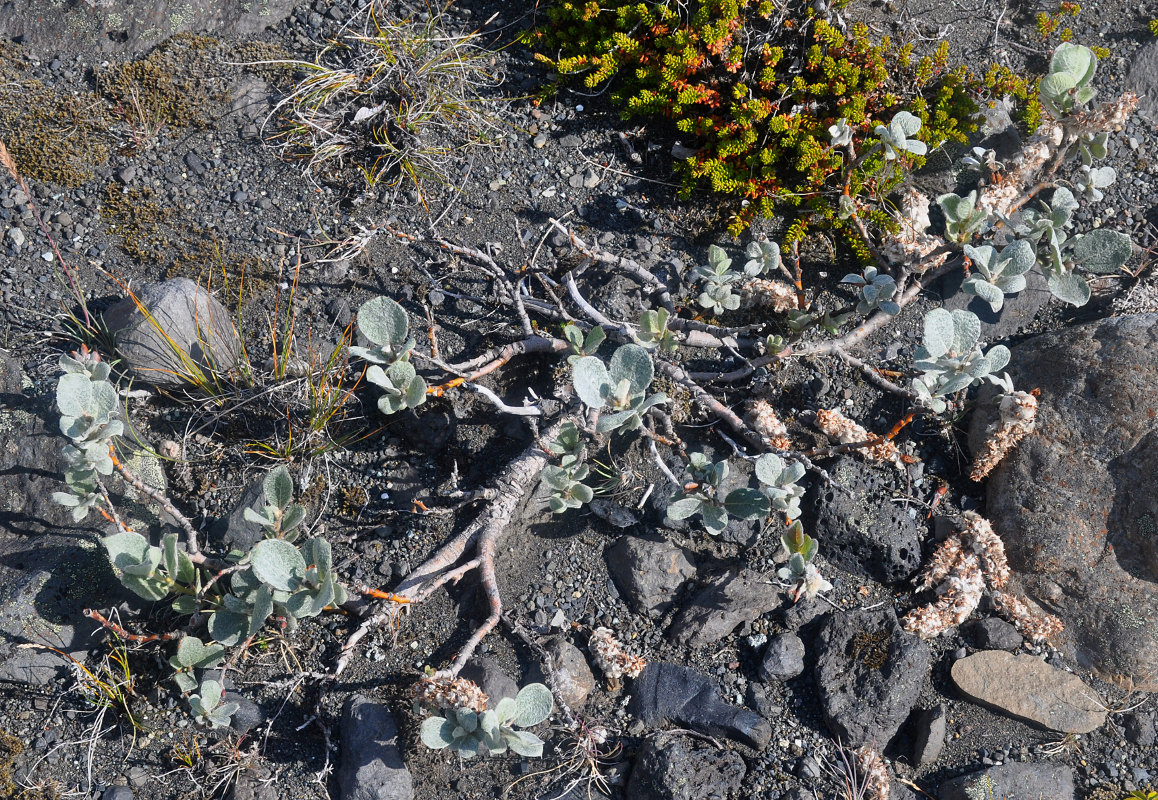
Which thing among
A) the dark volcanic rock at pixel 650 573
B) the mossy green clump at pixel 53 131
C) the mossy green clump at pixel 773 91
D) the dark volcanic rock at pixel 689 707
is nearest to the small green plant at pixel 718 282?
the mossy green clump at pixel 773 91

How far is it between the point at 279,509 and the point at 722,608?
5.78 ft

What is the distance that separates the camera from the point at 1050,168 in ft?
13.2

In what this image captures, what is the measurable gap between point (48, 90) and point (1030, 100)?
499 cm

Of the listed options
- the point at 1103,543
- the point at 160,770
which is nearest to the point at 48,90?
the point at 160,770

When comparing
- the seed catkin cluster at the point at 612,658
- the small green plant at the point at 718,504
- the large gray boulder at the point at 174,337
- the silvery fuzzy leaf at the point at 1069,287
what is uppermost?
the silvery fuzzy leaf at the point at 1069,287

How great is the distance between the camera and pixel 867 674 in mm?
3096

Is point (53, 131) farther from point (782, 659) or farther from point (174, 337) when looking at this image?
point (782, 659)

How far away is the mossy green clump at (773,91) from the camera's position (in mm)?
3867

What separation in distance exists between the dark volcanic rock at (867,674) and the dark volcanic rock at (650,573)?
2.03 feet

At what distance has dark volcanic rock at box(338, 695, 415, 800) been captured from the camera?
113 inches

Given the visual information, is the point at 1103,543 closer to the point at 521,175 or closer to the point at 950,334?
the point at 950,334

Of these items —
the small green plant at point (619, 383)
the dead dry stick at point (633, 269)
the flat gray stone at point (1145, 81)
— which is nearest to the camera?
the small green plant at point (619, 383)

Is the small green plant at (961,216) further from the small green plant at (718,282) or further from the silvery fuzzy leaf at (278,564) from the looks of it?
the silvery fuzzy leaf at (278,564)

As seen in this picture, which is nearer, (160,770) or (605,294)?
(160,770)
